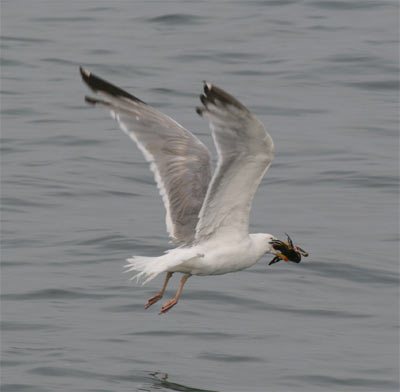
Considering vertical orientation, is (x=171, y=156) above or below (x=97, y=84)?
below

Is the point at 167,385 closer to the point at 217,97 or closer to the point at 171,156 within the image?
the point at 171,156

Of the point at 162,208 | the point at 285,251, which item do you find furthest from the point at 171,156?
the point at 162,208

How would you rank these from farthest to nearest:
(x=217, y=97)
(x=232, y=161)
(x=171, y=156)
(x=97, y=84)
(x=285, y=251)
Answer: (x=171, y=156), (x=285, y=251), (x=97, y=84), (x=232, y=161), (x=217, y=97)

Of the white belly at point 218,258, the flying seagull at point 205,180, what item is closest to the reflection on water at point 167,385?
the flying seagull at point 205,180

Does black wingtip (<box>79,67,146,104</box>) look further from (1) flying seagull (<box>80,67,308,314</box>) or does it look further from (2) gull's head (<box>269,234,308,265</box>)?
(2) gull's head (<box>269,234,308,265</box>)

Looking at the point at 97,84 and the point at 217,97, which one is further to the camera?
the point at 97,84

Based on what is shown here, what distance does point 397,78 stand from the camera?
20.7 m

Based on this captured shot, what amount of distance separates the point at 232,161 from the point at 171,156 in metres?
2.16

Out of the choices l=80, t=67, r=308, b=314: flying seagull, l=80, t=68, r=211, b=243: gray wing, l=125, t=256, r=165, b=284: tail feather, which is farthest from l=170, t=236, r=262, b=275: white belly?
l=80, t=68, r=211, b=243: gray wing

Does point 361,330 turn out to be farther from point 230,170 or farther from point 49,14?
point 49,14

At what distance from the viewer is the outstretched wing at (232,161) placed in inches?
296

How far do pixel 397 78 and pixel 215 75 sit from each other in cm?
353

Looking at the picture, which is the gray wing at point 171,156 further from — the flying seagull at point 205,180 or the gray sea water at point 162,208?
the gray sea water at point 162,208

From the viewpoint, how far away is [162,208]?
1503cm
